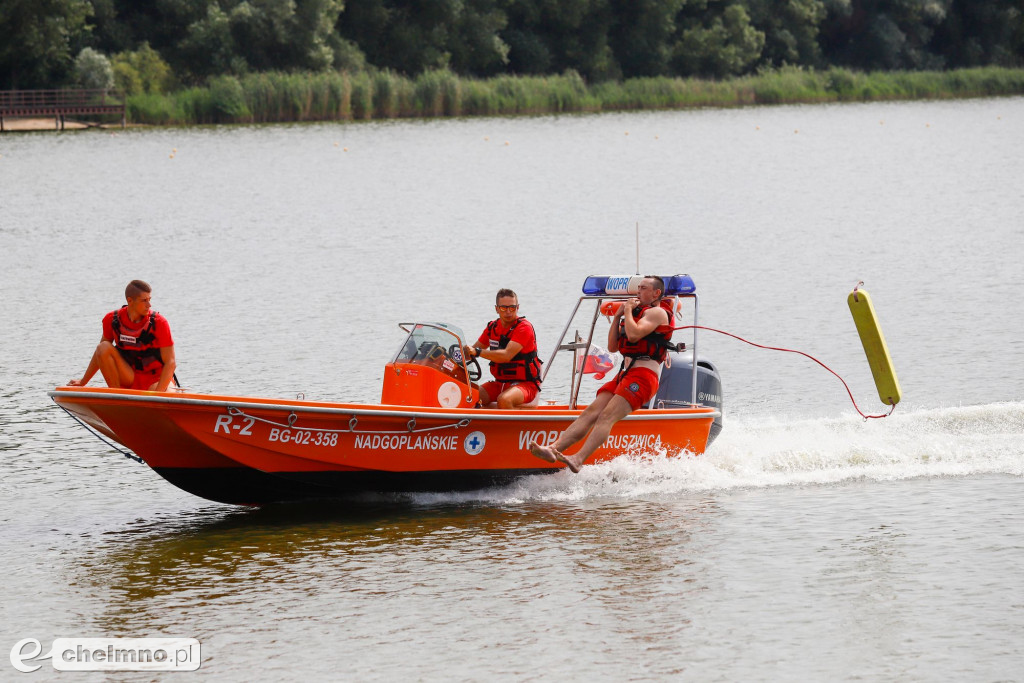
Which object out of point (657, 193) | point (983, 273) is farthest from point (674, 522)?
point (657, 193)

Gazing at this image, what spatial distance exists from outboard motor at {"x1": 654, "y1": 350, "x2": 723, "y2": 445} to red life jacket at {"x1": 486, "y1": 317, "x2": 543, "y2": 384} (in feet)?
3.86

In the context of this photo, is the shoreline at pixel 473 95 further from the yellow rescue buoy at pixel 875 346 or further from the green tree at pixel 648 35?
the yellow rescue buoy at pixel 875 346

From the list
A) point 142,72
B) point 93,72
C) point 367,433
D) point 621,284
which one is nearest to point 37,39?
point 93,72

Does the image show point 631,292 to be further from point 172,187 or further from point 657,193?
point 172,187

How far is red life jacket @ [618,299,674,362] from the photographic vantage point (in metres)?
10.3

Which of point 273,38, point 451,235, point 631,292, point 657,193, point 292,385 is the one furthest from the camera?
point 273,38

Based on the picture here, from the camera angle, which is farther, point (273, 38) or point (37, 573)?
point (273, 38)

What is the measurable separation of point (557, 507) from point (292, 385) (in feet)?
16.3

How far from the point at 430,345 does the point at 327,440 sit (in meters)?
1.14

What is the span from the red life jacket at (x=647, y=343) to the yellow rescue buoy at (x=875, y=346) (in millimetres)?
2064

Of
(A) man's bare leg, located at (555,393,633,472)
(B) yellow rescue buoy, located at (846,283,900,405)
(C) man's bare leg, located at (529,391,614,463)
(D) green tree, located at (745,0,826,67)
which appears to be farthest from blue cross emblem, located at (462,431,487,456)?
(D) green tree, located at (745,0,826,67)

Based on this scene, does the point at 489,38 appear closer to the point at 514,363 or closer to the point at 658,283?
the point at 514,363

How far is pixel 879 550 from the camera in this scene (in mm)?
9359

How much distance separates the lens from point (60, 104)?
178ft
